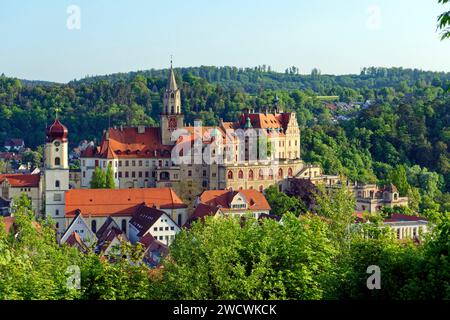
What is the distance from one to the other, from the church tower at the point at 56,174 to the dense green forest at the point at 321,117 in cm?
2720

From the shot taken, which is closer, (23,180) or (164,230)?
(164,230)

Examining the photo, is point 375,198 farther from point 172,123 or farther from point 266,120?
point 172,123

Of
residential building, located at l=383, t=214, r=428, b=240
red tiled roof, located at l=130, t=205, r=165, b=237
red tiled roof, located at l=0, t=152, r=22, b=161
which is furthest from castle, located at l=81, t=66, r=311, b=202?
red tiled roof, located at l=0, t=152, r=22, b=161

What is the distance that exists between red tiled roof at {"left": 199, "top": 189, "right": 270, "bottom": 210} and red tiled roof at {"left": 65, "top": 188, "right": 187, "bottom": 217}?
2.16 m

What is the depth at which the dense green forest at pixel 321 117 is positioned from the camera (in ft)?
286

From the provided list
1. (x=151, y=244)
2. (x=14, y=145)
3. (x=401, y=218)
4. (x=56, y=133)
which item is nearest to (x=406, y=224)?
(x=401, y=218)

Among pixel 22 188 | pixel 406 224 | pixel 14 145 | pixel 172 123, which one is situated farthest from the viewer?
pixel 14 145

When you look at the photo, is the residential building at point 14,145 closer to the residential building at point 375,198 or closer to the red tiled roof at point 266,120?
the red tiled roof at point 266,120

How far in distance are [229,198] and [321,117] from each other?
76626mm

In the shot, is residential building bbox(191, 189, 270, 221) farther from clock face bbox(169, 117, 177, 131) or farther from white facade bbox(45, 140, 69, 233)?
clock face bbox(169, 117, 177, 131)

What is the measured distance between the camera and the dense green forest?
87.1 meters

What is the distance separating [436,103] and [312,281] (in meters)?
88.4

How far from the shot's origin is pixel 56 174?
2393 inches
